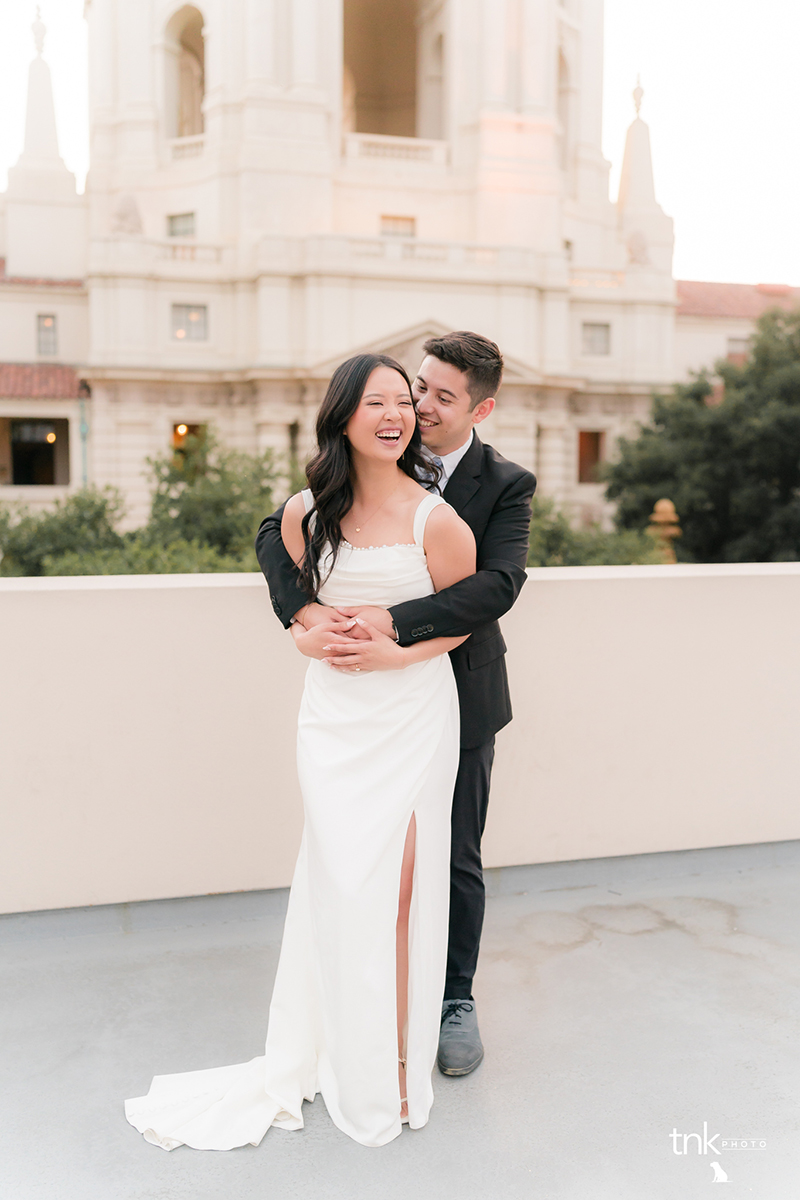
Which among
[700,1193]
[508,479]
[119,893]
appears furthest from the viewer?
[119,893]

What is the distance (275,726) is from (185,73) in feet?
120

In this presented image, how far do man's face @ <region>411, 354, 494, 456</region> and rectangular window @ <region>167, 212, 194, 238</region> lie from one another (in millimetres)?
29388

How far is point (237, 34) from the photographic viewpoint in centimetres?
2877

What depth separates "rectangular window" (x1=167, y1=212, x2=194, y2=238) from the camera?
94.9ft

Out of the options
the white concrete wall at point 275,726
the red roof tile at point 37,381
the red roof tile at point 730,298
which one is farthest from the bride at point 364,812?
the red roof tile at point 730,298

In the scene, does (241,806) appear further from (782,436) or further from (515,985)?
(782,436)

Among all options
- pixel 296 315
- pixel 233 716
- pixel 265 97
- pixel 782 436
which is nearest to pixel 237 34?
pixel 265 97

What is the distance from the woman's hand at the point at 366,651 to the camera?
2.01m

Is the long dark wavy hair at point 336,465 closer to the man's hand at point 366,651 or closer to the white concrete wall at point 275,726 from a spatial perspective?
the man's hand at point 366,651

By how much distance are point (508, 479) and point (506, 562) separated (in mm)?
222

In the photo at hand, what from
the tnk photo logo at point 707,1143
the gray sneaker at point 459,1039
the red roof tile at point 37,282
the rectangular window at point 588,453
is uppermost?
the red roof tile at point 37,282

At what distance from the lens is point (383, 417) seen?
1.97 meters

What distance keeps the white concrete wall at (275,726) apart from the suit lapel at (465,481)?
3.20ft

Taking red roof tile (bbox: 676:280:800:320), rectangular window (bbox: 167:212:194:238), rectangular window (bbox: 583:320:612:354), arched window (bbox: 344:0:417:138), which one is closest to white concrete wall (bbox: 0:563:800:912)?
rectangular window (bbox: 583:320:612:354)
